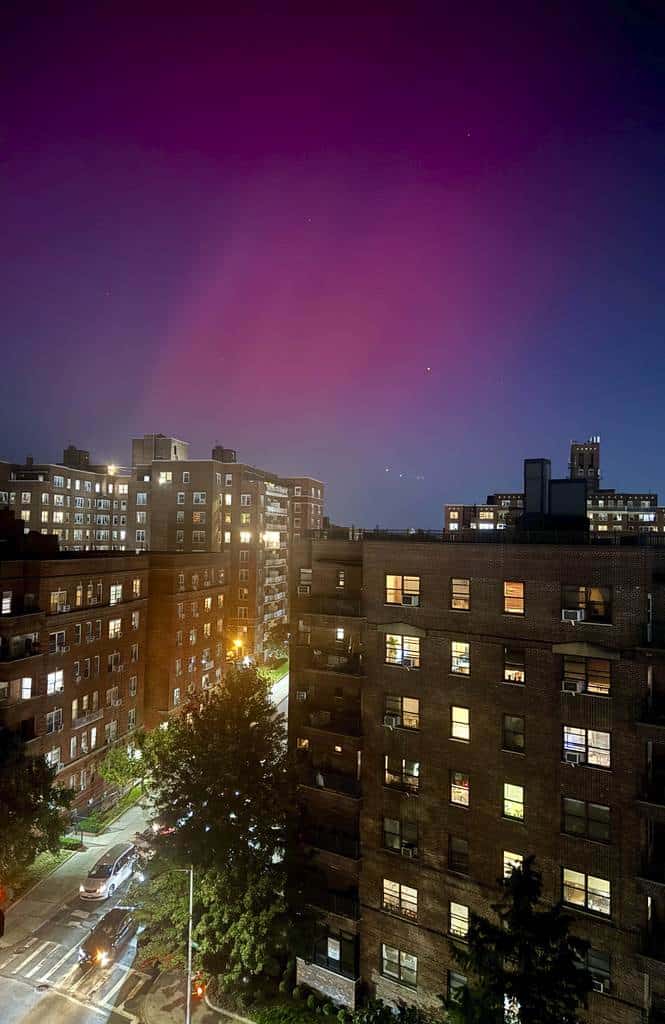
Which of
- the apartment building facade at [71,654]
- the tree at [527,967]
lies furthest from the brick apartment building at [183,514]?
the tree at [527,967]

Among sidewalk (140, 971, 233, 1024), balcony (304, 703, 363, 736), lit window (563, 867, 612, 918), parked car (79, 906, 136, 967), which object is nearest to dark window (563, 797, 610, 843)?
lit window (563, 867, 612, 918)

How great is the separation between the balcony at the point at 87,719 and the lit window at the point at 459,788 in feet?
99.9

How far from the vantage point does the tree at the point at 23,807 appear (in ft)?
99.2

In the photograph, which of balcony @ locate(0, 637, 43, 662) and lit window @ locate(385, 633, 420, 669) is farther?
balcony @ locate(0, 637, 43, 662)

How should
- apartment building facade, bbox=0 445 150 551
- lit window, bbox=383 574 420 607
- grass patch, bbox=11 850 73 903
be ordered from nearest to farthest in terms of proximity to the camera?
lit window, bbox=383 574 420 607, grass patch, bbox=11 850 73 903, apartment building facade, bbox=0 445 150 551

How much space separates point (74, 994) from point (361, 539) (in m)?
26.3

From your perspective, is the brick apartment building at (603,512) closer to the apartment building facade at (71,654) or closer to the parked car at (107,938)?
the apartment building facade at (71,654)

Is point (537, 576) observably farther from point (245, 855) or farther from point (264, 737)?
point (245, 855)

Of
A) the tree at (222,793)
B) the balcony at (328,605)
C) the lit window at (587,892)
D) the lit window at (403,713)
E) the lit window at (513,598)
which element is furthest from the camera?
the balcony at (328,605)

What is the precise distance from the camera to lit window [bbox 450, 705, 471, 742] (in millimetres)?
25047

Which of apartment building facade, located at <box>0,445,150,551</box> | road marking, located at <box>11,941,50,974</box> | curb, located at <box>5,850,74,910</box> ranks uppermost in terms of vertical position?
apartment building facade, located at <box>0,445,150,551</box>

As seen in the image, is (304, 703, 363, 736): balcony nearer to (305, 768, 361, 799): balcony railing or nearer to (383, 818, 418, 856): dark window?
(305, 768, 361, 799): balcony railing

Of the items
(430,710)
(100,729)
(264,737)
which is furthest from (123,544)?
(430,710)

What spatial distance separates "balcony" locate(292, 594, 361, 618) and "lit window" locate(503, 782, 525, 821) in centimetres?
1029
